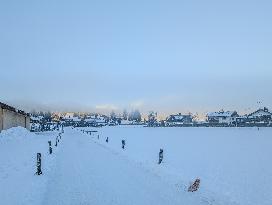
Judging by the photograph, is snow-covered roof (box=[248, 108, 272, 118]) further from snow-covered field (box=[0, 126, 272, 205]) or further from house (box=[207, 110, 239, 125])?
snow-covered field (box=[0, 126, 272, 205])

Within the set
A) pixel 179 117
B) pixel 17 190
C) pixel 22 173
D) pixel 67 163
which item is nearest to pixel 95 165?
pixel 67 163

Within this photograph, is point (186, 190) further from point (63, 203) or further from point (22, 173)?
point (22, 173)

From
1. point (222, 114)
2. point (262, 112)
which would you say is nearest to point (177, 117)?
point (222, 114)

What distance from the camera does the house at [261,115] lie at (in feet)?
438

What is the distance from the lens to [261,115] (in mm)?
135750

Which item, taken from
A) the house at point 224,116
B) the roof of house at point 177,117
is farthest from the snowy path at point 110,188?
the roof of house at point 177,117

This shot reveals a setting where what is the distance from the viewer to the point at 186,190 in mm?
11859

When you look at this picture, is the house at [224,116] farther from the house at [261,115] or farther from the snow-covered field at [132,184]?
the snow-covered field at [132,184]

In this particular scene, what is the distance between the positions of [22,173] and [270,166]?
37.4ft

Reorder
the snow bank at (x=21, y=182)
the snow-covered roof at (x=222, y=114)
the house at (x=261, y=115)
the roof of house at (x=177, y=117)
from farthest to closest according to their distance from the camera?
the roof of house at (x=177, y=117), the snow-covered roof at (x=222, y=114), the house at (x=261, y=115), the snow bank at (x=21, y=182)

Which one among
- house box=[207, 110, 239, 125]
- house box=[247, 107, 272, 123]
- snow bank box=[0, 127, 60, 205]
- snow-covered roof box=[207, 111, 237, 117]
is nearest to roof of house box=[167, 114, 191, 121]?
snow-covered roof box=[207, 111, 237, 117]

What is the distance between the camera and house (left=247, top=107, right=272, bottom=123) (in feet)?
438

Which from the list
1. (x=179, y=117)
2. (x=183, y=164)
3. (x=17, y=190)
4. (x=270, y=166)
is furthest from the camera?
(x=179, y=117)

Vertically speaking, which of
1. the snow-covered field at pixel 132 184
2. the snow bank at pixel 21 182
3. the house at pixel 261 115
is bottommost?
the snow-covered field at pixel 132 184
